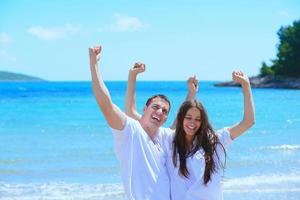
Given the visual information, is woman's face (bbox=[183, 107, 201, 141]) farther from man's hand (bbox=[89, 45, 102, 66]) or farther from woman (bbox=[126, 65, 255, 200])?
man's hand (bbox=[89, 45, 102, 66])

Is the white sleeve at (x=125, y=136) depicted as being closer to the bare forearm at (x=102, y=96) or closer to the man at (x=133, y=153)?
the man at (x=133, y=153)

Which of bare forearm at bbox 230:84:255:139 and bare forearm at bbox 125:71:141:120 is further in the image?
bare forearm at bbox 125:71:141:120

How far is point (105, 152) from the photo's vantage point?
47.8 feet

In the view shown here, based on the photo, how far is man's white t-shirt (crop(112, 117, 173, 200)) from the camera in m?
3.48

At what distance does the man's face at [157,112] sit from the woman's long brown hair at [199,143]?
0.10 m

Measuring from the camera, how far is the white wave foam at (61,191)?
9070 mm

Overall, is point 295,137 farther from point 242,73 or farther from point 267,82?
point 267,82

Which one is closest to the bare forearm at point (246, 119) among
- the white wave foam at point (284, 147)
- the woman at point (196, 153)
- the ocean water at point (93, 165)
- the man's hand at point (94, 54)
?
the woman at point (196, 153)

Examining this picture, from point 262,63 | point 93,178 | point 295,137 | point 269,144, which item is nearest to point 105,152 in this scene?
point 93,178

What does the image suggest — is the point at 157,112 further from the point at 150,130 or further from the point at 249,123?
the point at 249,123

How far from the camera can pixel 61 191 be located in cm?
955

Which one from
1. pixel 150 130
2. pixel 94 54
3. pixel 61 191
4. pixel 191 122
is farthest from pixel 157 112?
pixel 61 191

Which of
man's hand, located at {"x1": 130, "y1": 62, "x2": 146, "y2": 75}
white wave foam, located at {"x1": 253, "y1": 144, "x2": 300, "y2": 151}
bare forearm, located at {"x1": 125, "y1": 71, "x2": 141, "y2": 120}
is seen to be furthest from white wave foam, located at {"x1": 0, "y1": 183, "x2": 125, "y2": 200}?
white wave foam, located at {"x1": 253, "y1": 144, "x2": 300, "y2": 151}

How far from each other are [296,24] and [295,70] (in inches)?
259
